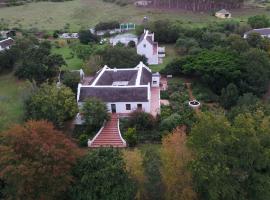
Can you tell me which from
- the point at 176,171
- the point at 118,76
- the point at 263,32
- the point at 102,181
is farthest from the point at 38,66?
the point at 263,32

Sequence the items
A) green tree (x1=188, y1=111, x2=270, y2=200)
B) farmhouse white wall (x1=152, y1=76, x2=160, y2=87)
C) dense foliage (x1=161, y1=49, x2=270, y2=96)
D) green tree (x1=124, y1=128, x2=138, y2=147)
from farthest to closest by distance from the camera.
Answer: farmhouse white wall (x1=152, y1=76, x2=160, y2=87)
dense foliage (x1=161, y1=49, x2=270, y2=96)
green tree (x1=124, y1=128, x2=138, y2=147)
green tree (x1=188, y1=111, x2=270, y2=200)

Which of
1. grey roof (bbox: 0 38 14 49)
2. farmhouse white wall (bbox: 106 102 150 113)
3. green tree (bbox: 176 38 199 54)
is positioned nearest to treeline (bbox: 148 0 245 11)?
green tree (bbox: 176 38 199 54)

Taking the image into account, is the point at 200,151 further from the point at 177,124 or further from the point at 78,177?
the point at 177,124

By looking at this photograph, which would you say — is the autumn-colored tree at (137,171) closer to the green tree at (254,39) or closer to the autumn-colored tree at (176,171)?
the autumn-colored tree at (176,171)

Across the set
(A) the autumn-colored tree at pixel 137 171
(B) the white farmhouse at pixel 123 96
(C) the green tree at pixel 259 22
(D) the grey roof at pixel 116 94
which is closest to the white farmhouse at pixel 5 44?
(B) the white farmhouse at pixel 123 96

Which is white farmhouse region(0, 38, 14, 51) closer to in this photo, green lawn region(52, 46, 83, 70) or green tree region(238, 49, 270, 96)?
green lawn region(52, 46, 83, 70)

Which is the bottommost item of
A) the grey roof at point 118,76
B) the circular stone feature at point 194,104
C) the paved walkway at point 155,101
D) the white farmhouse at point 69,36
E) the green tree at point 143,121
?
the white farmhouse at point 69,36

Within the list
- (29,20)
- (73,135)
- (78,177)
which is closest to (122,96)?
(73,135)
